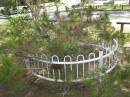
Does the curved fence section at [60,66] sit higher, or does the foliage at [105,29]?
the foliage at [105,29]

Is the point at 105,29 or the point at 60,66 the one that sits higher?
the point at 105,29

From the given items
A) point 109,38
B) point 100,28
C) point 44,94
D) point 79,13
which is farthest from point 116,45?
point 44,94

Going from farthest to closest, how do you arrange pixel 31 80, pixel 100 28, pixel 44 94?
1. pixel 100 28
2. pixel 31 80
3. pixel 44 94

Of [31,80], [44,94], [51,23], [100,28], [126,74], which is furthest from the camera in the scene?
[100,28]

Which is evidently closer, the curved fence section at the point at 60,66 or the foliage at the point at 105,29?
the curved fence section at the point at 60,66

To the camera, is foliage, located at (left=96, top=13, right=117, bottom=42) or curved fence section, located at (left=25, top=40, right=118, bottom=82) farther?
foliage, located at (left=96, top=13, right=117, bottom=42)

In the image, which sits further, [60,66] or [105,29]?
[105,29]

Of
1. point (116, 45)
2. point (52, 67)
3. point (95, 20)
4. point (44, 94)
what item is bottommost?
point (44, 94)

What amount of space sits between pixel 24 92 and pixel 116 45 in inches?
98.6

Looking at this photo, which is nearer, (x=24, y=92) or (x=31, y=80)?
(x=24, y=92)

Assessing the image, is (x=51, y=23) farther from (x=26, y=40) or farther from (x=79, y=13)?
(x=79, y=13)

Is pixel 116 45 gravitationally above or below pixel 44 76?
above

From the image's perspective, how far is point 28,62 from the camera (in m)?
5.97

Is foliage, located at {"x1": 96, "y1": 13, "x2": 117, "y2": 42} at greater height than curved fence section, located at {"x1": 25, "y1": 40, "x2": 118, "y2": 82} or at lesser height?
greater
